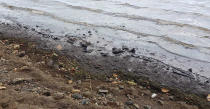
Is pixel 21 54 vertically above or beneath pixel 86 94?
above

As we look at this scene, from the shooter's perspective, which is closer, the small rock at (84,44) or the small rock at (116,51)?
the small rock at (116,51)

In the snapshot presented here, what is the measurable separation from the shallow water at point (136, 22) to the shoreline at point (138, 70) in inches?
21.3

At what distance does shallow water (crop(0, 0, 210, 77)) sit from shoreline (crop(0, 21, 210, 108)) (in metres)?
0.54

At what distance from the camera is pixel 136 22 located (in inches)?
344

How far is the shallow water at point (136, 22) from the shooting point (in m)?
6.42

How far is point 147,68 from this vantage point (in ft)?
17.4

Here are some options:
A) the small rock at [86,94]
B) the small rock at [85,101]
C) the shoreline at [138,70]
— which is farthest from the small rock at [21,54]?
the small rock at [85,101]

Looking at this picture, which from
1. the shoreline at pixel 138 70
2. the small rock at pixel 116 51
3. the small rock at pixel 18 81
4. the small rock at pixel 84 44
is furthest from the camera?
the small rock at pixel 84 44

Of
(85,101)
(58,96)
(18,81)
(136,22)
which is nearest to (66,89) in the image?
(58,96)

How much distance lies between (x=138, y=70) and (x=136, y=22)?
3.95m

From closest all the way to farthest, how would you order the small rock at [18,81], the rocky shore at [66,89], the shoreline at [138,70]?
the rocky shore at [66,89] < the small rock at [18,81] < the shoreline at [138,70]

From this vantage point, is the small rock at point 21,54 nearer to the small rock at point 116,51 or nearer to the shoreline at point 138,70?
the shoreline at point 138,70

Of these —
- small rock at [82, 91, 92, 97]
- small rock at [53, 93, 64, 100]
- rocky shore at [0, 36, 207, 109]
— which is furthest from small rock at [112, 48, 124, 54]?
small rock at [53, 93, 64, 100]

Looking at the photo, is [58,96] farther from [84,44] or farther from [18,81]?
[84,44]
